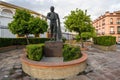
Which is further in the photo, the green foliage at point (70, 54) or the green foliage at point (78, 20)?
the green foliage at point (78, 20)

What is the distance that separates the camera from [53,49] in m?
8.16

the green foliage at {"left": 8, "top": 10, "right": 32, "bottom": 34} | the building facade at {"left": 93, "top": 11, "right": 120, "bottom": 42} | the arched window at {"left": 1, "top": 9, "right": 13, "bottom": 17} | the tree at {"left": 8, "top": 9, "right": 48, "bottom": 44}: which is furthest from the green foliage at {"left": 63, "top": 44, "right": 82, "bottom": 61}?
the building facade at {"left": 93, "top": 11, "right": 120, "bottom": 42}

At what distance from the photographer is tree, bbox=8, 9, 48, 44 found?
13.0m

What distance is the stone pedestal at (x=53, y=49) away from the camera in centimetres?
811

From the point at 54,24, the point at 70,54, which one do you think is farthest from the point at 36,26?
the point at 70,54

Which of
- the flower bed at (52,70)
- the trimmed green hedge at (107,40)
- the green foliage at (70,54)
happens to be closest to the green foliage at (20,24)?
the green foliage at (70,54)

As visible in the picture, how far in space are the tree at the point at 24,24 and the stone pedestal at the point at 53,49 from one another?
562 centimetres

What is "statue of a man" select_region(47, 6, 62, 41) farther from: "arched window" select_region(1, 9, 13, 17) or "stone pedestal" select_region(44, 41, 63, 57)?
"arched window" select_region(1, 9, 13, 17)

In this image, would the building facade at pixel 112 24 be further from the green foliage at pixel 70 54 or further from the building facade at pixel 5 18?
the green foliage at pixel 70 54

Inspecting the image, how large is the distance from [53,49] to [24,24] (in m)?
5.99

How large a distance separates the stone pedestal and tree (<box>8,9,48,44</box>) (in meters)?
5.62

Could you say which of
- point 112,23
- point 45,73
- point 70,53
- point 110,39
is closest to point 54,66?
point 45,73

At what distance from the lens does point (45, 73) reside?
584 cm

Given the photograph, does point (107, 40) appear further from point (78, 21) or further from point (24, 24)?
point (24, 24)
